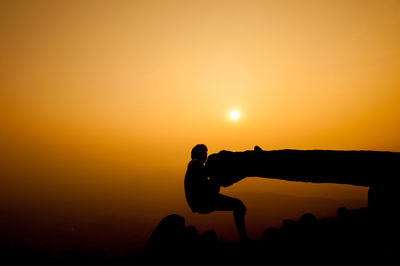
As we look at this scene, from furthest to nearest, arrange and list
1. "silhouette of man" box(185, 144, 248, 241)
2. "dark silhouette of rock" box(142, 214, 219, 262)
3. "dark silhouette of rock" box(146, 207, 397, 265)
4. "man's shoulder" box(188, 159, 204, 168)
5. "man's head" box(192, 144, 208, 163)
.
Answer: "man's head" box(192, 144, 208, 163), "man's shoulder" box(188, 159, 204, 168), "silhouette of man" box(185, 144, 248, 241), "dark silhouette of rock" box(142, 214, 219, 262), "dark silhouette of rock" box(146, 207, 397, 265)

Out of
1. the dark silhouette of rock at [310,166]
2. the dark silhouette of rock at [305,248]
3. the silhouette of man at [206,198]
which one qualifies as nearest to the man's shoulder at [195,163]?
the silhouette of man at [206,198]

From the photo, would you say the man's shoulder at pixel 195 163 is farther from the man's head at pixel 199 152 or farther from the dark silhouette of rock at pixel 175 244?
the dark silhouette of rock at pixel 175 244

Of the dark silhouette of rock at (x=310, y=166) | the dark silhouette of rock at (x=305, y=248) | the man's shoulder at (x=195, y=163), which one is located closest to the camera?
the dark silhouette of rock at (x=305, y=248)

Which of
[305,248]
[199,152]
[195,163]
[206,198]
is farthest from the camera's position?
[199,152]

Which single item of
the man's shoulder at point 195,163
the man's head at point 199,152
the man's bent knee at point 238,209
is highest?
the man's head at point 199,152

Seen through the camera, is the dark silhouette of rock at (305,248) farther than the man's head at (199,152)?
No

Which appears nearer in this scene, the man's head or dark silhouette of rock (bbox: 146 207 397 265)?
dark silhouette of rock (bbox: 146 207 397 265)

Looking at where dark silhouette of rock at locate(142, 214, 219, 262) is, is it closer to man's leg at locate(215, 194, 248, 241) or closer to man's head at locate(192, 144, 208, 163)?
man's leg at locate(215, 194, 248, 241)

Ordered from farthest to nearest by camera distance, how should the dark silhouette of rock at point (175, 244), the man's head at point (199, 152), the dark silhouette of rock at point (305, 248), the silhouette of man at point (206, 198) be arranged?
the man's head at point (199, 152) < the silhouette of man at point (206, 198) < the dark silhouette of rock at point (175, 244) < the dark silhouette of rock at point (305, 248)

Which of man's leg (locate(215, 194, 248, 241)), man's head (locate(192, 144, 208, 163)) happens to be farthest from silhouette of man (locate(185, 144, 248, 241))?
man's head (locate(192, 144, 208, 163))

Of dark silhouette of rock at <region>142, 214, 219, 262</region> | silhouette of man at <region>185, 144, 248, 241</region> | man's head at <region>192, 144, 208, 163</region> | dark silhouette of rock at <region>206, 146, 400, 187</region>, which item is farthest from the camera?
man's head at <region>192, 144, 208, 163</region>

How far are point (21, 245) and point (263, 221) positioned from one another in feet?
416

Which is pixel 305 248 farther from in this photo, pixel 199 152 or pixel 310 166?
pixel 199 152

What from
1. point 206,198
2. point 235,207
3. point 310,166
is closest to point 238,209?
point 235,207
